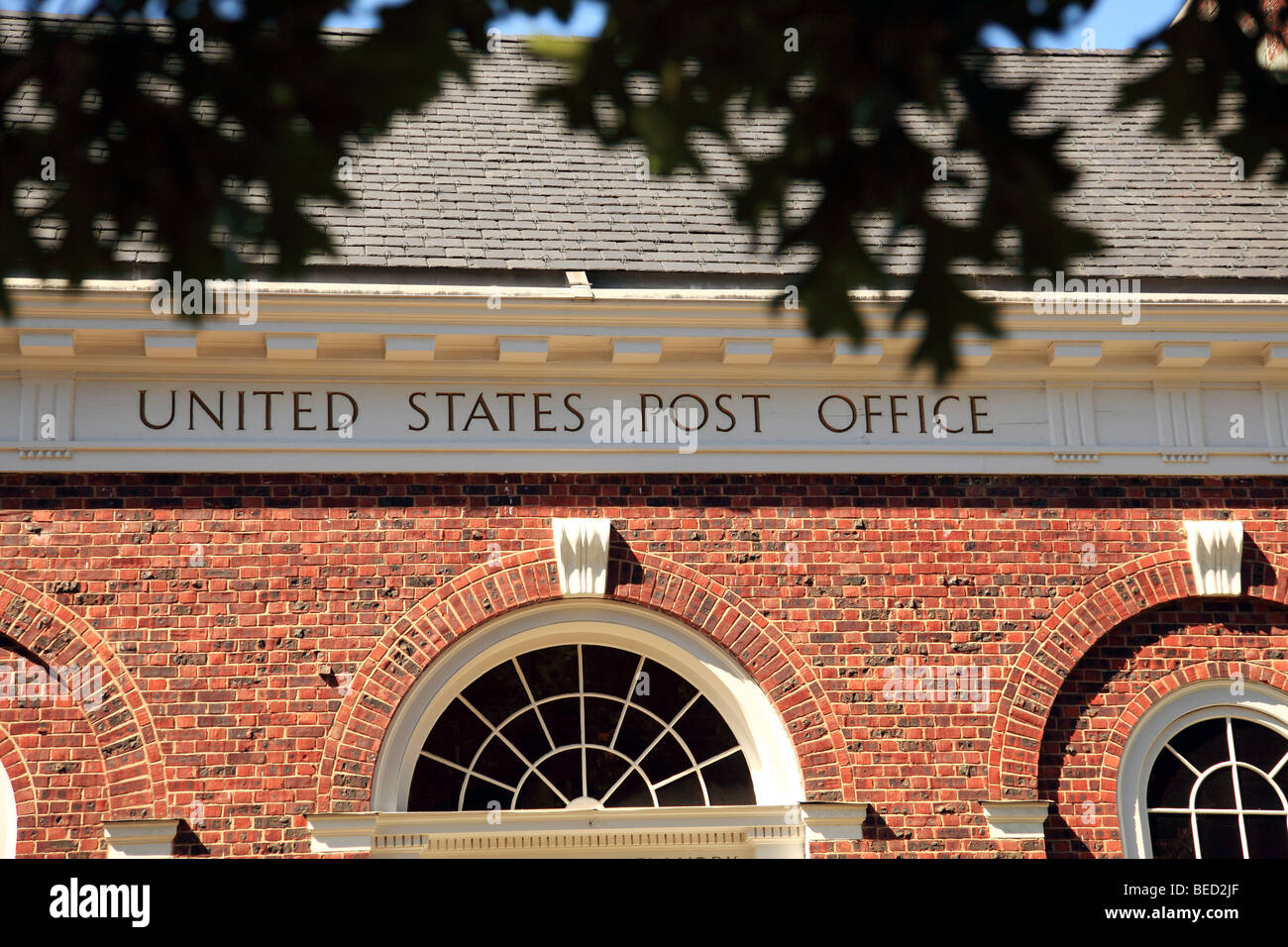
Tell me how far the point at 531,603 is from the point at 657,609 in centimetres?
79

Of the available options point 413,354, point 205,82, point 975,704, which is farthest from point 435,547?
point 205,82

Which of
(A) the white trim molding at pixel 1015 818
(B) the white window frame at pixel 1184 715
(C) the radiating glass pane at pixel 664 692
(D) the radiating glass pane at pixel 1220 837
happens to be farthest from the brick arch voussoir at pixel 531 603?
(D) the radiating glass pane at pixel 1220 837

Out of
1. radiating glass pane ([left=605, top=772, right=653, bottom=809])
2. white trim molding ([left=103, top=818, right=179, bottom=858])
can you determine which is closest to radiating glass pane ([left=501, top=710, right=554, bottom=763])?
radiating glass pane ([left=605, top=772, right=653, bottom=809])

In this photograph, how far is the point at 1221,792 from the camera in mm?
9781

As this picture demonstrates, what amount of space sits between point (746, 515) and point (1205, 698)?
10.5ft

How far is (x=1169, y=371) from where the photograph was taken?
10.3 m

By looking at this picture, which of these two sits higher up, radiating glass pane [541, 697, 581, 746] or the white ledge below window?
radiating glass pane [541, 697, 581, 746]

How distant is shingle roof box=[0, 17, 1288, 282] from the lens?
1039 cm

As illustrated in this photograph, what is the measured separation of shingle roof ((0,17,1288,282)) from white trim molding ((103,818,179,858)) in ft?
11.9

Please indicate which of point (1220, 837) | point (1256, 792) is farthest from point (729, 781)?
point (1256, 792)

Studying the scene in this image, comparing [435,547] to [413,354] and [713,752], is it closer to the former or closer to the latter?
[413,354]

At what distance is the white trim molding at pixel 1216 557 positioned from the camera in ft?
33.0

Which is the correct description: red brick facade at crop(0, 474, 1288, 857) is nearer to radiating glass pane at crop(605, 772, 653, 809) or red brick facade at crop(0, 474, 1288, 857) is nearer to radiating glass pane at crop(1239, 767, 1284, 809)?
radiating glass pane at crop(1239, 767, 1284, 809)

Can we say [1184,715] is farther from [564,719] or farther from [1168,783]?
[564,719]
